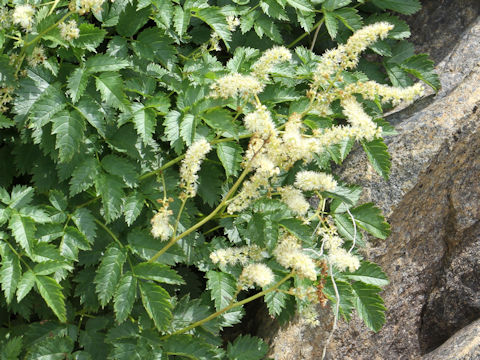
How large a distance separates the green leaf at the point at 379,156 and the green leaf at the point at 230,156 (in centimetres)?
61

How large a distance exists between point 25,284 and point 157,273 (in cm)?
50

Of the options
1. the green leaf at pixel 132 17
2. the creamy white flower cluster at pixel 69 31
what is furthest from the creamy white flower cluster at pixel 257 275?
the green leaf at pixel 132 17

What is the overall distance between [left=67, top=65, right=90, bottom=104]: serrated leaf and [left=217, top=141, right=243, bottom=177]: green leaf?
61 centimetres

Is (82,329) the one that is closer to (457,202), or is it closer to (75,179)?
(75,179)

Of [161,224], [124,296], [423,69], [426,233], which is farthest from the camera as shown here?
[423,69]

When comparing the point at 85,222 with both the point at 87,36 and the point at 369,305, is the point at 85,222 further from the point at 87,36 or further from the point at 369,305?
the point at 369,305

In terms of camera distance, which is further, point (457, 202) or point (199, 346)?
point (457, 202)

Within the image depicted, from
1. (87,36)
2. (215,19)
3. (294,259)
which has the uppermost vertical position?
(215,19)

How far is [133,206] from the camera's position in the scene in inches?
101

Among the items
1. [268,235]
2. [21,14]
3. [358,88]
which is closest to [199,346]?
[268,235]

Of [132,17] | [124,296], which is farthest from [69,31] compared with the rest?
[124,296]

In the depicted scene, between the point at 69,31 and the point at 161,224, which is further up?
the point at 69,31

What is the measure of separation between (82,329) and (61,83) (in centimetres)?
109

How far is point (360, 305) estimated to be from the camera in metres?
2.69
